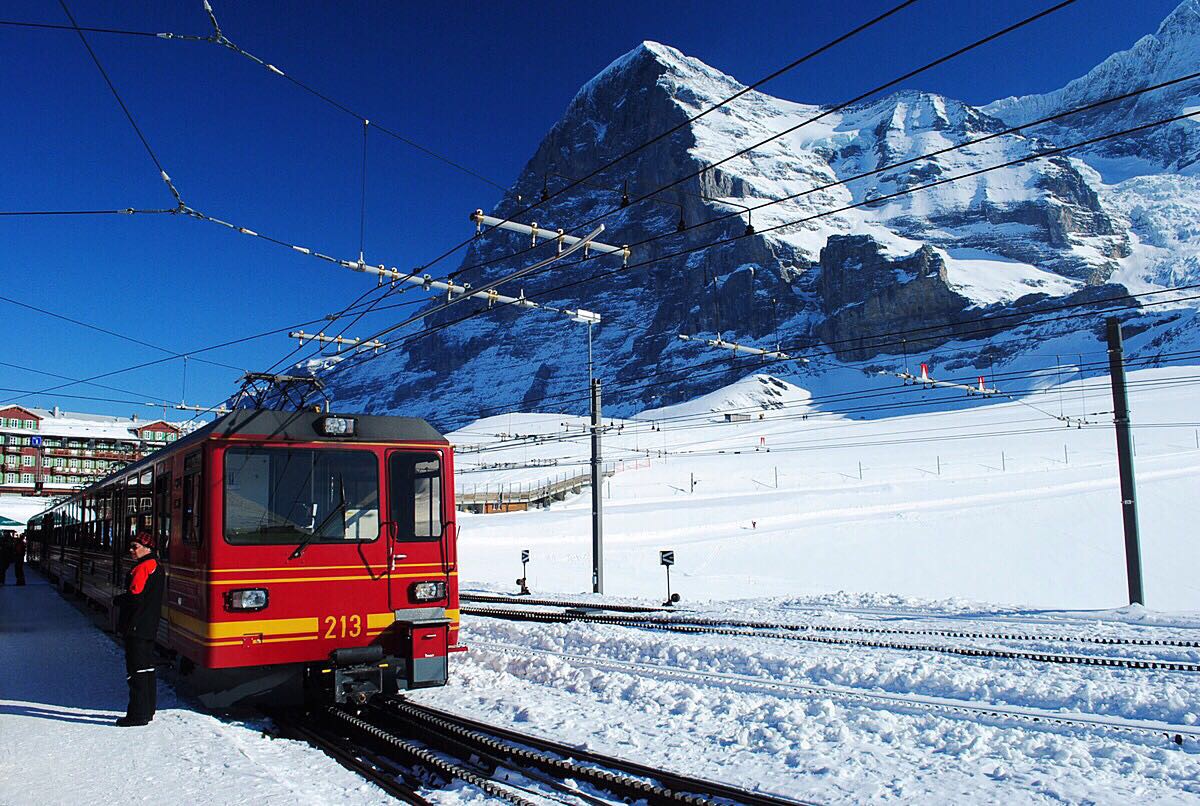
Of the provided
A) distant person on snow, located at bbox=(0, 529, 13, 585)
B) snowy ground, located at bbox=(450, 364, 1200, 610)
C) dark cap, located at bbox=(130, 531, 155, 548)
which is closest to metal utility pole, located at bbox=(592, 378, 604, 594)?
snowy ground, located at bbox=(450, 364, 1200, 610)

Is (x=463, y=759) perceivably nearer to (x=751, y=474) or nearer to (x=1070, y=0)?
(x=1070, y=0)

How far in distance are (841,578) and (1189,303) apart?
16767cm

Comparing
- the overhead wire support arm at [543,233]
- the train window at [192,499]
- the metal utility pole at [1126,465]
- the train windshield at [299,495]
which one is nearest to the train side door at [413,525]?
the train windshield at [299,495]

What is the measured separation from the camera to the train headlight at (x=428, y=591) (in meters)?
8.92

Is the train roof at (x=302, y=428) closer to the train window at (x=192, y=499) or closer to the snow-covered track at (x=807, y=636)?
the train window at (x=192, y=499)

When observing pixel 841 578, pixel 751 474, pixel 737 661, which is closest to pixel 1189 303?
pixel 751 474

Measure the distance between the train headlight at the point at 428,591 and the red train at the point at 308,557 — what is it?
12 millimetres

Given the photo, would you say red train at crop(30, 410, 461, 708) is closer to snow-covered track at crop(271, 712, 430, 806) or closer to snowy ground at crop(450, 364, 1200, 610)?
snow-covered track at crop(271, 712, 430, 806)

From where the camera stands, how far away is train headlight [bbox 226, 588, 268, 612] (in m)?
8.02

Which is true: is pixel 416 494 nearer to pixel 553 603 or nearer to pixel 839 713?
pixel 839 713

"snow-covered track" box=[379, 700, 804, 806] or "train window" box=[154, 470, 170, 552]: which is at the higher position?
"train window" box=[154, 470, 170, 552]

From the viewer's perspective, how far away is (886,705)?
8070 millimetres

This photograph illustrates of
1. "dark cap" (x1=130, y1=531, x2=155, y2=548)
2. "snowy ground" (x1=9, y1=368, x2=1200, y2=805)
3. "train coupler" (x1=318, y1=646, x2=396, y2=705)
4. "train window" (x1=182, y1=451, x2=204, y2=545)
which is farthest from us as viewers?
"dark cap" (x1=130, y1=531, x2=155, y2=548)

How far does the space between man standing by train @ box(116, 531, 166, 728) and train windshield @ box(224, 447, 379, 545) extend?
1017mm
